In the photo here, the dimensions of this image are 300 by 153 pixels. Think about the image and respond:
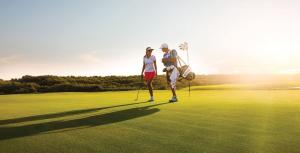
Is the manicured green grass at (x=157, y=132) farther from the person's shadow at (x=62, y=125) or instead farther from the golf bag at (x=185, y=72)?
the golf bag at (x=185, y=72)

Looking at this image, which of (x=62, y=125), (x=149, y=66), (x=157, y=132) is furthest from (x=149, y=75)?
(x=157, y=132)

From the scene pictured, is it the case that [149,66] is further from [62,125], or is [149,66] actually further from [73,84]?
[73,84]

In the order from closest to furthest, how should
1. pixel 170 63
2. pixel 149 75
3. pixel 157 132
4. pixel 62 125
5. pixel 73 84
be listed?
1. pixel 157 132
2. pixel 62 125
3. pixel 170 63
4. pixel 149 75
5. pixel 73 84

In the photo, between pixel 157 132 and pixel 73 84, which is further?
pixel 73 84

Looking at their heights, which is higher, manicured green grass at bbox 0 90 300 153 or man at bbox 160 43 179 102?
man at bbox 160 43 179 102

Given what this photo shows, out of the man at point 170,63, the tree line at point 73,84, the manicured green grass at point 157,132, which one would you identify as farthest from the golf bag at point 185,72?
the tree line at point 73,84

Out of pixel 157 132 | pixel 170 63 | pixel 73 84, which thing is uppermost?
pixel 170 63

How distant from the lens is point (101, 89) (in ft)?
100

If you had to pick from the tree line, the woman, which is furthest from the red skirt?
the tree line

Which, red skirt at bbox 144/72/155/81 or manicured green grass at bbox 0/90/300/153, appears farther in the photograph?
red skirt at bbox 144/72/155/81

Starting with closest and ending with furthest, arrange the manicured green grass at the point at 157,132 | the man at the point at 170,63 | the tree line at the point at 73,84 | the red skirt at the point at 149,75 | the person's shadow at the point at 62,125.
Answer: the manicured green grass at the point at 157,132 < the person's shadow at the point at 62,125 < the man at the point at 170,63 < the red skirt at the point at 149,75 < the tree line at the point at 73,84

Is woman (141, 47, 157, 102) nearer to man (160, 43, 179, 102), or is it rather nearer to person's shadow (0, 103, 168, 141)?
man (160, 43, 179, 102)

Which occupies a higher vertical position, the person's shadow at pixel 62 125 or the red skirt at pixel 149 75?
the red skirt at pixel 149 75

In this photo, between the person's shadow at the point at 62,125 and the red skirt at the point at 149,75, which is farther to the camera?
the red skirt at the point at 149,75
